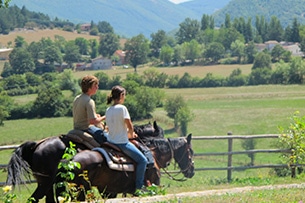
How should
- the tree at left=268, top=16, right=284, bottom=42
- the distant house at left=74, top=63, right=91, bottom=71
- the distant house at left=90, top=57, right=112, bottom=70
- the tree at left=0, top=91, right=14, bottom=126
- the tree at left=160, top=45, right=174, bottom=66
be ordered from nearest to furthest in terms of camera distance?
the tree at left=0, top=91, right=14, bottom=126
the tree at left=160, top=45, right=174, bottom=66
the distant house at left=74, top=63, right=91, bottom=71
the distant house at left=90, top=57, right=112, bottom=70
the tree at left=268, top=16, right=284, bottom=42

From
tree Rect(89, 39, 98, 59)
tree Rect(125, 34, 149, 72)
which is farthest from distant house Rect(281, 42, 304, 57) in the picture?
tree Rect(89, 39, 98, 59)

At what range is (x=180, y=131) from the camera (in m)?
63.9

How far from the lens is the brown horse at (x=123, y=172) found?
755 cm

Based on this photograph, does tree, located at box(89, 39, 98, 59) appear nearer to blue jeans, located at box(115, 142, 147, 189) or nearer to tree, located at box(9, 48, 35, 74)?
tree, located at box(9, 48, 35, 74)

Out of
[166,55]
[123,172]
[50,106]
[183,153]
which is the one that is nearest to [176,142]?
[183,153]

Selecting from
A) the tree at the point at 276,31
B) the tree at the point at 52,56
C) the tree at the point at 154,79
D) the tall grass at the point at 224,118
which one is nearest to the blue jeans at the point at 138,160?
the tall grass at the point at 224,118

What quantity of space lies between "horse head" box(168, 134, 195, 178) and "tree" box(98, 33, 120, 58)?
574ft

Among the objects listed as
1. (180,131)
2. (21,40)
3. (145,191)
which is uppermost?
(21,40)

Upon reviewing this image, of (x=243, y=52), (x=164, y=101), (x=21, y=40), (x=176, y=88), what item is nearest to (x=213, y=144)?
(x=164, y=101)

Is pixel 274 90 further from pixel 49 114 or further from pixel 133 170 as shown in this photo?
pixel 133 170

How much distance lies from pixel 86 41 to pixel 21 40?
69.1ft

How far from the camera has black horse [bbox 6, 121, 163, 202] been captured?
25.6 feet

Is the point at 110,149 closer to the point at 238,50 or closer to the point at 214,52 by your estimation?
the point at 214,52

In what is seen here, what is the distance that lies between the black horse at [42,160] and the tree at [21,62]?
433 feet
